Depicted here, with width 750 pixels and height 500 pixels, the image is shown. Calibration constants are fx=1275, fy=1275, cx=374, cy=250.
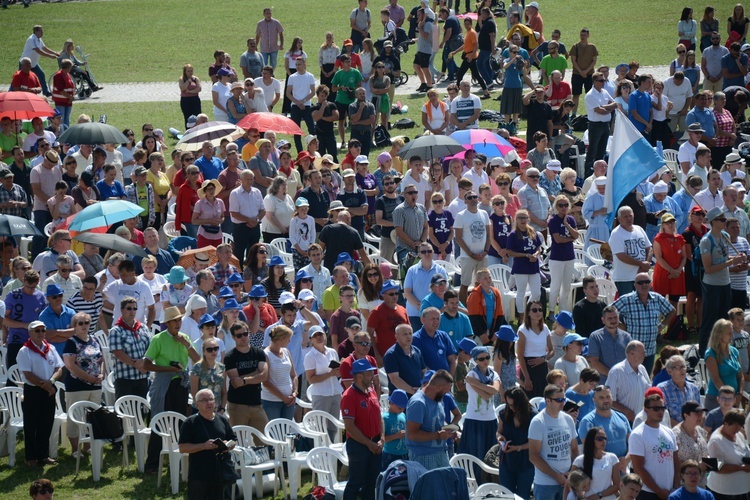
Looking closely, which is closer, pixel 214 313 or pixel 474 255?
pixel 214 313

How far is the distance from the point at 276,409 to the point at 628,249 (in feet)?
15.6

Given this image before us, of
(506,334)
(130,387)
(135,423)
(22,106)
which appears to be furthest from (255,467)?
Answer: (22,106)

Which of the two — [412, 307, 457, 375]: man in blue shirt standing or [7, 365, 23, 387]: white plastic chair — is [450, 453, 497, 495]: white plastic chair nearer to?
[412, 307, 457, 375]: man in blue shirt standing

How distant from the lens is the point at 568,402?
10977mm

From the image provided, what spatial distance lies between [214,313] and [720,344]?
17.2ft

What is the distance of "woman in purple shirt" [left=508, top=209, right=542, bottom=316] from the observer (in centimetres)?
1501

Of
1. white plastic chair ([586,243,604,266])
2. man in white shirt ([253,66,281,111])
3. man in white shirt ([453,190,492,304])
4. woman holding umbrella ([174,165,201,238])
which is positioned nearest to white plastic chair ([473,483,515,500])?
man in white shirt ([453,190,492,304])

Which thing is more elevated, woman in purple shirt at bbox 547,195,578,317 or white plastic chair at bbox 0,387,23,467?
woman in purple shirt at bbox 547,195,578,317

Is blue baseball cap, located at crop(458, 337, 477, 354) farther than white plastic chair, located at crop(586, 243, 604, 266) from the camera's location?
No

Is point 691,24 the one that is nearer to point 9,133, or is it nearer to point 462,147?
point 462,147

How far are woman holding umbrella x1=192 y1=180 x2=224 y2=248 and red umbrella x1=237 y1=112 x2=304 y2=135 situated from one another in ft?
10.4

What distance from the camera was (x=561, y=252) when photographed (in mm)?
15406

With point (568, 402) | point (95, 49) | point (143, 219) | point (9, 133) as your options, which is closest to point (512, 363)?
point (568, 402)

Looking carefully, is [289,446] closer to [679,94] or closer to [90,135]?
[90,135]
